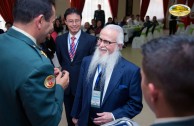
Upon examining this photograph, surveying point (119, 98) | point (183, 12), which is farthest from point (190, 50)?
point (183, 12)

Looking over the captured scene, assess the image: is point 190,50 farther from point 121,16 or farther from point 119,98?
point 121,16

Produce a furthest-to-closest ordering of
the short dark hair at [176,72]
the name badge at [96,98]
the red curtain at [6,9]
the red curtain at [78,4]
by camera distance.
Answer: the red curtain at [78,4]
the red curtain at [6,9]
the name badge at [96,98]
the short dark hair at [176,72]

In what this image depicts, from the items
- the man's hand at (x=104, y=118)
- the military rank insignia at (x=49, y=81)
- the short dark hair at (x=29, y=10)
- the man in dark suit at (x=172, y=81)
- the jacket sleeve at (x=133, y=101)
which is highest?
the short dark hair at (x=29, y=10)

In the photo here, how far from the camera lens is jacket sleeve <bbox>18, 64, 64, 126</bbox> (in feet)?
4.41

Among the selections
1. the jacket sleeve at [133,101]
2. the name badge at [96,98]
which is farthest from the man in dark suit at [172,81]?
the name badge at [96,98]

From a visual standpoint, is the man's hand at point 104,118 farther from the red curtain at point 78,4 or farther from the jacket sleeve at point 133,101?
the red curtain at point 78,4

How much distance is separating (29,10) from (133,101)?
43.2 inches

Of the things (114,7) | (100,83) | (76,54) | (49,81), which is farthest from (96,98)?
(114,7)

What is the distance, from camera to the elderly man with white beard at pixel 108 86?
2.12 metres

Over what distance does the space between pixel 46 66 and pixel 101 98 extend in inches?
35.3

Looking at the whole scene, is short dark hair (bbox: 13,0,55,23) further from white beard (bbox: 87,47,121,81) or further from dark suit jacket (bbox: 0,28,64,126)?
white beard (bbox: 87,47,121,81)

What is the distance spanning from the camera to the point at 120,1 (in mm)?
14750

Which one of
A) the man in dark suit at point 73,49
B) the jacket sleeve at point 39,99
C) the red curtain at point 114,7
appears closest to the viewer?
the jacket sleeve at point 39,99

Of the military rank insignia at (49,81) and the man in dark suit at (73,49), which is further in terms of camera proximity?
the man in dark suit at (73,49)
